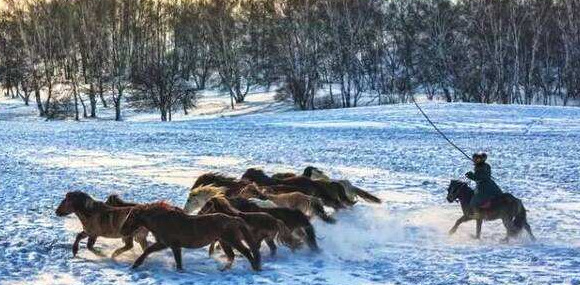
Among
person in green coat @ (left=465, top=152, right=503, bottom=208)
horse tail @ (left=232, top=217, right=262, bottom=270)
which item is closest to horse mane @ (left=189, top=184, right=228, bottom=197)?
horse tail @ (left=232, top=217, right=262, bottom=270)

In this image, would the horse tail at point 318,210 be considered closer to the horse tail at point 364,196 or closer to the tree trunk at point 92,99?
the horse tail at point 364,196

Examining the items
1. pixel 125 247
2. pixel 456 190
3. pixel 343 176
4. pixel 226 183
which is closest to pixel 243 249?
pixel 125 247

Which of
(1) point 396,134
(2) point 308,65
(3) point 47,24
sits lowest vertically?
(1) point 396,134

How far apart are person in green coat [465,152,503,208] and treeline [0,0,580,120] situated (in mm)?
36690

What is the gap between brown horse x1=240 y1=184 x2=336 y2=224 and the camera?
9216 mm

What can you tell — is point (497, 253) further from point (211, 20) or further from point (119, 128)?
point (211, 20)

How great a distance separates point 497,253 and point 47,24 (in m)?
55.6

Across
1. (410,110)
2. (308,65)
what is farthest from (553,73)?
(410,110)

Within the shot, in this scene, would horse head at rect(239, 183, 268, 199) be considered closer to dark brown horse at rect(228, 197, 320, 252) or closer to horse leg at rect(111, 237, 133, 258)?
dark brown horse at rect(228, 197, 320, 252)

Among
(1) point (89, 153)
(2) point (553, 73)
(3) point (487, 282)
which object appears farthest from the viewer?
(2) point (553, 73)

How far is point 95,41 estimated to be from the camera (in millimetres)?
51781

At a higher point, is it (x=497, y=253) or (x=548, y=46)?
(x=548, y=46)

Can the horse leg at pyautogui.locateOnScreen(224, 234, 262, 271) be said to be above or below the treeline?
below

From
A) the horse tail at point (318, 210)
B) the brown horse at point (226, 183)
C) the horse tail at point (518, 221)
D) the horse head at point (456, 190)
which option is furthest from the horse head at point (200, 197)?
the horse tail at point (518, 221)
